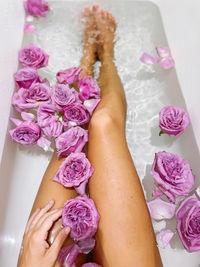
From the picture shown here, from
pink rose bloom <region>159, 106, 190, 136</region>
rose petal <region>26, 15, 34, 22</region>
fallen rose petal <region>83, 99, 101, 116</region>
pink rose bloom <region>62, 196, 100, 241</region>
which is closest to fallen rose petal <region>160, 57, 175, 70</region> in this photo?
pink rose bloom <region>159, 106, 190, 136</region>

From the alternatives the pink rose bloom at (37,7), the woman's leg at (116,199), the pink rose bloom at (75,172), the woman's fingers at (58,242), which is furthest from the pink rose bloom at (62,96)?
the pink rose bloom at (37,7)

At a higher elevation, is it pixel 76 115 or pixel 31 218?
pixel 76 115

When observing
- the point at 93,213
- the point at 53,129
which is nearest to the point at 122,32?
the point at 53,129

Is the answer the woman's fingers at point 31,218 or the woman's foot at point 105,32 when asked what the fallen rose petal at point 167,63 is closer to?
the woman's foot at point 105,32

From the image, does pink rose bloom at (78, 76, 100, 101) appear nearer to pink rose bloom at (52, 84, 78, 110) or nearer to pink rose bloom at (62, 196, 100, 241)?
pink rose bloom at (52, 84, 78, 110)

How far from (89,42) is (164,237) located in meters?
0.93

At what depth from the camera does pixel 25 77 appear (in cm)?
118

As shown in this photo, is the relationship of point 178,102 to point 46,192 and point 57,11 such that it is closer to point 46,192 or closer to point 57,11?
point 46,192

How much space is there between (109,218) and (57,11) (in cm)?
122

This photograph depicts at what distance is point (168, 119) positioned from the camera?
112 centimetres

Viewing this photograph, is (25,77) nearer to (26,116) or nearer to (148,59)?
(26,116)

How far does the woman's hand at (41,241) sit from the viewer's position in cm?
74

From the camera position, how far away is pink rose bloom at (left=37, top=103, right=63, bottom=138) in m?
1.08

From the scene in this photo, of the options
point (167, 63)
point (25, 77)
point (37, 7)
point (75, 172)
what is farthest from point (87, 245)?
point (37, 7)
